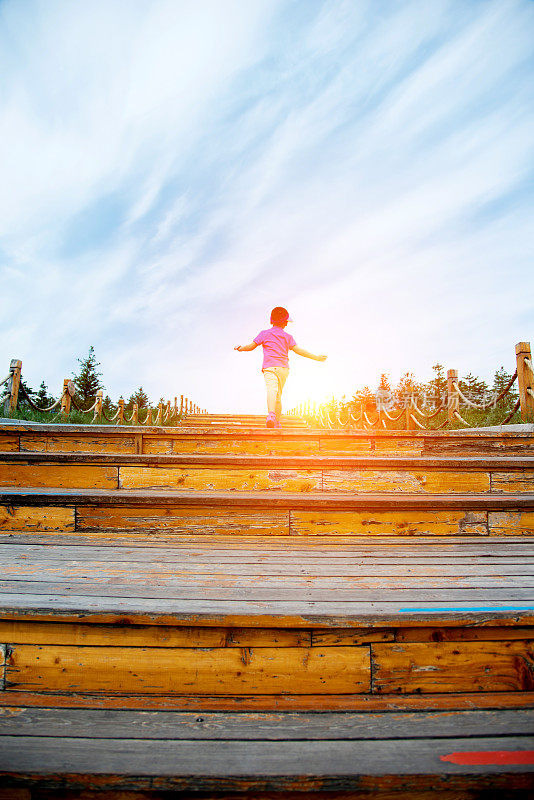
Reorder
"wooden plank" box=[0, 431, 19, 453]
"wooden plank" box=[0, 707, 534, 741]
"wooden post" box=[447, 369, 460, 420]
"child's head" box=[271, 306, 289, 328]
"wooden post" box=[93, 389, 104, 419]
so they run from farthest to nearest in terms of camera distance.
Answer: "wooden post" box=[93, 389, 104, 419]
"wooden post" box=[447, 369, 460, 420]
"child's head" box=[271, 306, 289, 328]
"wooden plank" box=[0, 431, 19, 453]
"wooden plank" box=[0, 707, 534, 741]

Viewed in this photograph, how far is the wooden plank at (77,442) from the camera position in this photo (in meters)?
3.37

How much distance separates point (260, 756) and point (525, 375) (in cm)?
693

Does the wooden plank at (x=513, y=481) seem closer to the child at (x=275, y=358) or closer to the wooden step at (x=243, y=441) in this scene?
the wooden step at (x=243, y=441)

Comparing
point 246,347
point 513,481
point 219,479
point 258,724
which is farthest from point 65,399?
point 258,724

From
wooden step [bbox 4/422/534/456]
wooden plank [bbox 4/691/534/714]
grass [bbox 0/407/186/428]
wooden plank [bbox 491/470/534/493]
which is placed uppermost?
grass [bbox 0/407/186/428]

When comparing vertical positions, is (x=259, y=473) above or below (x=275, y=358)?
below

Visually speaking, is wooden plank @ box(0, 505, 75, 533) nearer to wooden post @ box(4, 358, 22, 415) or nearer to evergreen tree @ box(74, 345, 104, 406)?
wooden post @ box(4, 358, 22, 415)

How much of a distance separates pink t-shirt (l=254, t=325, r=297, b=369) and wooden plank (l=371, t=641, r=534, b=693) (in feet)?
15.8

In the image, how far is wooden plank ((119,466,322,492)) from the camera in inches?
95.5

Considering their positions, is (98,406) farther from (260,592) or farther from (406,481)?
(260,592)

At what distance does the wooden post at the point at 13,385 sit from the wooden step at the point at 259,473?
562cm

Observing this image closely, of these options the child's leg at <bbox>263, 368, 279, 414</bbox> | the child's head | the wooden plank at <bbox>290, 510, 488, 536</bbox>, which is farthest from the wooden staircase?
the child's head

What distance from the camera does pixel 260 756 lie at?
81 centimetres

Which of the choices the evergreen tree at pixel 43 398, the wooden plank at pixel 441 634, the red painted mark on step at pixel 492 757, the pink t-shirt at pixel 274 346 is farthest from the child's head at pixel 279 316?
the evergreen tree at pixel 43 398
